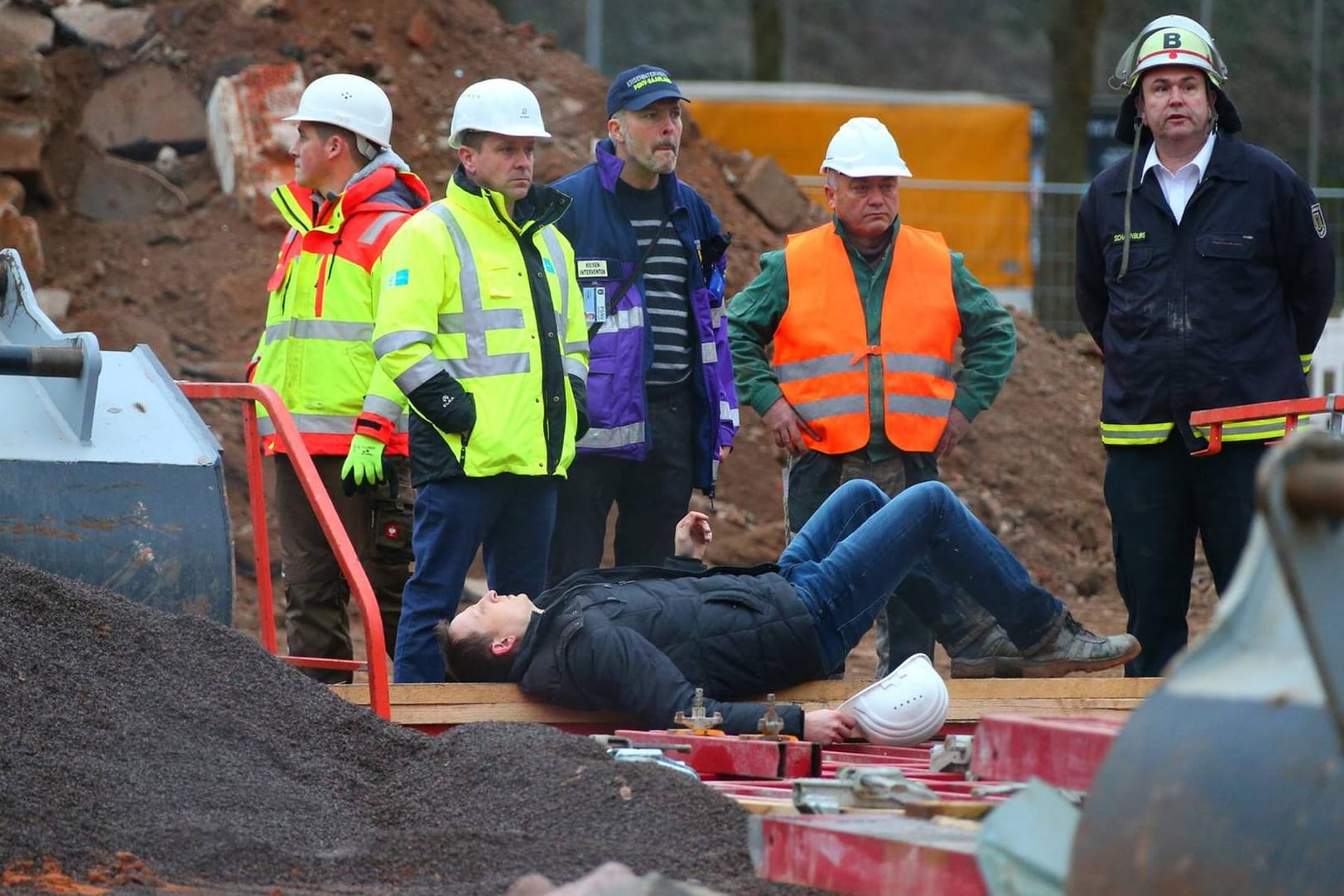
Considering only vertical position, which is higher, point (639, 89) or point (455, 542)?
point (639, 89)

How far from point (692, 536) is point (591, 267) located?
1402mm

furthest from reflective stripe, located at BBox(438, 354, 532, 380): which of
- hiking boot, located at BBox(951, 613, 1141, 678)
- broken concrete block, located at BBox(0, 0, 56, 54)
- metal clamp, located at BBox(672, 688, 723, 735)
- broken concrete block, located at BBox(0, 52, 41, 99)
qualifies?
broken concrete block, located at BBox(0, 0, 56, 54)

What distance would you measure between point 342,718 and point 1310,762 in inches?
130

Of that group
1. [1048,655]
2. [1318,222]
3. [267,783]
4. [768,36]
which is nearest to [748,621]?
[1048,655]

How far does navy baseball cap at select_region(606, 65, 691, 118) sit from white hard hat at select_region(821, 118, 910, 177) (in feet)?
2.10

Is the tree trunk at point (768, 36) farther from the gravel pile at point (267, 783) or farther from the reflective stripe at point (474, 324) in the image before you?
the gravel pile at point (267, 783)

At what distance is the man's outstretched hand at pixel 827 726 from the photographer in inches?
208

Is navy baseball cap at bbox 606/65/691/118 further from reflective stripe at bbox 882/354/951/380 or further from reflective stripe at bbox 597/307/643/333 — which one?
reflective stripe at bbox 882/354/951/380

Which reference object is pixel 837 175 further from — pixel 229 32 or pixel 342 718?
pixel 229 32

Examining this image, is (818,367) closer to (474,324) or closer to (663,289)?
(663,289)

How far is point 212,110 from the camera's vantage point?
43.8ft

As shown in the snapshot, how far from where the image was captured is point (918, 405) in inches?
290

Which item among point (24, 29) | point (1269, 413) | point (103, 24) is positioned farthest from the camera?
point (103, 24)

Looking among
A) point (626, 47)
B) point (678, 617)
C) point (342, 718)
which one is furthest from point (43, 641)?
point (626, 47)
